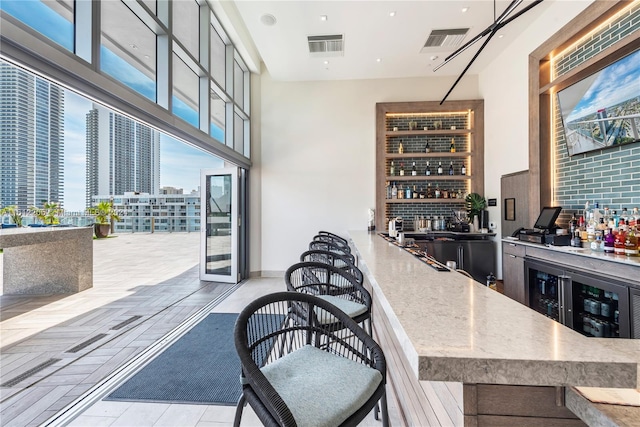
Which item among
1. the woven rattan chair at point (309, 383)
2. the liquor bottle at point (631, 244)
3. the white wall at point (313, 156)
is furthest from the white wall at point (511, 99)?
the woven rattan chair at point (309, 383)

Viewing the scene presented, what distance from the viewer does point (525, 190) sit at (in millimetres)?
4109

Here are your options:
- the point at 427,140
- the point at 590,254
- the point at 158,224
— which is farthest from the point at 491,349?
the point at 158,224

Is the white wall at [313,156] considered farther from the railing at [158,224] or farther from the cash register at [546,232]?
the railing at [158,224]

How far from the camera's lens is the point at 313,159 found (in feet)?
18.9

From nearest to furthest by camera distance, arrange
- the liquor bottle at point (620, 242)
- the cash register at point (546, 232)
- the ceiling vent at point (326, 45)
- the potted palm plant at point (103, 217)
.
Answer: the liquor bottle at point (620, 242), the cash register at point (546, 232), the ceiling vent at point (326, 45), the potted palm plant at point (103, 217)

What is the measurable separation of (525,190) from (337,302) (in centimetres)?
383

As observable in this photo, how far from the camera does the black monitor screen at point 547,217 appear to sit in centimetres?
334

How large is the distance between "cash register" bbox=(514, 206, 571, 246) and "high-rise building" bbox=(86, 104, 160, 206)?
5166 millimetres

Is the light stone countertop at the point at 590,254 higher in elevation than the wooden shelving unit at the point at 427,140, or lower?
lower

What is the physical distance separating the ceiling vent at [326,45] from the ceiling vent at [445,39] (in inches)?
54.5

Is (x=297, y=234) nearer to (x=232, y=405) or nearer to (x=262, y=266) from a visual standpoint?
(x=262, y=266)

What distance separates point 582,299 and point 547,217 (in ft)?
3.78

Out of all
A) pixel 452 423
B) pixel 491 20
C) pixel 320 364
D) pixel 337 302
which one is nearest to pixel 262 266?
pixel 337 302

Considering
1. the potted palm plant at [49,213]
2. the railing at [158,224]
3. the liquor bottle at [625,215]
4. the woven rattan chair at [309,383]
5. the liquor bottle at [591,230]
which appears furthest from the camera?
the railing at [158,224]
